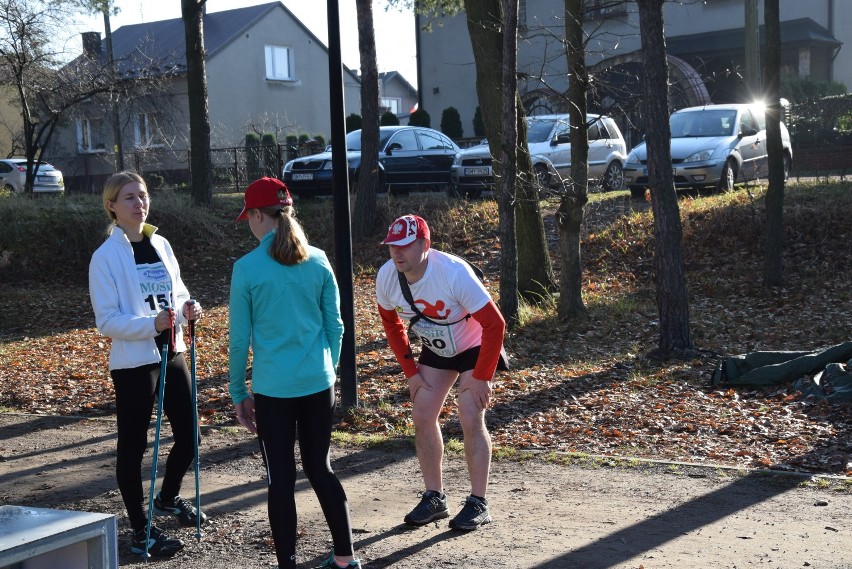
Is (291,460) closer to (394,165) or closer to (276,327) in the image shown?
(276,327)

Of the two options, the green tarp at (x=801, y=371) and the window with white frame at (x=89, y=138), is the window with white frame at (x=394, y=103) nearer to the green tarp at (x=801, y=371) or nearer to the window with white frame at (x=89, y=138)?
the window with white frame at (x=89, y=138)

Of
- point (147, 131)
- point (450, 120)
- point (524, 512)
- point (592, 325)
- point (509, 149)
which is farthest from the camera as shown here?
point (147, 131)

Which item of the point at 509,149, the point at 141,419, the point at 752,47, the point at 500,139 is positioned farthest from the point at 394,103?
the point at 141,419

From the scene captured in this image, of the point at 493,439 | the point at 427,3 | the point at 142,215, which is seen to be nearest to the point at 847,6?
the point at 427,3

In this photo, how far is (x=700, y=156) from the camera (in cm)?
1811

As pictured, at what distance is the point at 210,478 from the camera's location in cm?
666

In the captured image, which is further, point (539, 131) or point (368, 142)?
point (539, 131)

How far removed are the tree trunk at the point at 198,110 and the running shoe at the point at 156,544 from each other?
14.7 metres

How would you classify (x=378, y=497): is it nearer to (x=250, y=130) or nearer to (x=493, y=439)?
(x=493, y=439)

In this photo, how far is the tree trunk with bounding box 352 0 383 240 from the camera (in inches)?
719

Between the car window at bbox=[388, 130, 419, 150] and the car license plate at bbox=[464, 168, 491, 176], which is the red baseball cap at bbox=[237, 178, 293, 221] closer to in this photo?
the car license plate at bbox=[464, 168, 491, 176]

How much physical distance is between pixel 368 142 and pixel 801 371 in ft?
36.7

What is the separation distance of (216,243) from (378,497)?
12751 millimetres

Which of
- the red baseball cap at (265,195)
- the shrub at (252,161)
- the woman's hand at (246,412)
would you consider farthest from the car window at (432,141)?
the woman's hand at (246,412)
